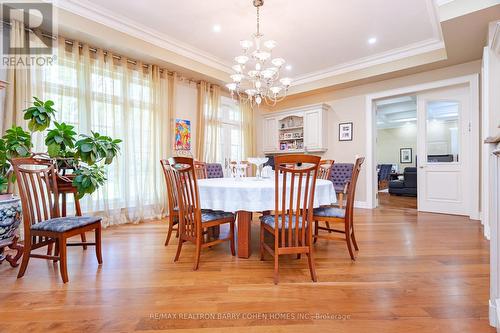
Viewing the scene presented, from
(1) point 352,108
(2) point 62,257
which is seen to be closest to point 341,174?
(1) point 352,108

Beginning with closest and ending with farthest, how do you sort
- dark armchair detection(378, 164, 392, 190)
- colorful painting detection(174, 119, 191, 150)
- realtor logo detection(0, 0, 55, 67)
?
realtor logo detection(0, 0, 55, 67) → colorful painting detection(174, 119, 191, 150) → dark armchair detection(378, 164, 392, 190)

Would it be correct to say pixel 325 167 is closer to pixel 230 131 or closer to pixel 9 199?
pixel 230 131

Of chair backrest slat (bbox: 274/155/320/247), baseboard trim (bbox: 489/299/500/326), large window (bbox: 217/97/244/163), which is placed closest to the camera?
baseboard trim (bbox: 489/299/500/326)

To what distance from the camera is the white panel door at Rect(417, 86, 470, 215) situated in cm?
→ 414

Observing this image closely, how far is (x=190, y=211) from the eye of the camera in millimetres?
2154

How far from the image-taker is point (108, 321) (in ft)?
4.53

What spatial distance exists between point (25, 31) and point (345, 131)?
5.54 meters

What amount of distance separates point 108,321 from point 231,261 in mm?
1089

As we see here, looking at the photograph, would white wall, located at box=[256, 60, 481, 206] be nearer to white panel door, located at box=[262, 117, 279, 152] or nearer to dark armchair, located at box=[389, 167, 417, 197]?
white panel door, located at box=[262, 117, 279, 152]

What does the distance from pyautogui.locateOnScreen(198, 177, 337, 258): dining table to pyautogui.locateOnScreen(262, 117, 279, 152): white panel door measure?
3.91 meters

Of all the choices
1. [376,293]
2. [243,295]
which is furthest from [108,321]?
[376,293]

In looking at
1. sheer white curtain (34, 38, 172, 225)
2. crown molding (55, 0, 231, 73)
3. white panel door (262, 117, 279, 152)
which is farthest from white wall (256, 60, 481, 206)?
sheer white curtain (34, 38, 172, 225)

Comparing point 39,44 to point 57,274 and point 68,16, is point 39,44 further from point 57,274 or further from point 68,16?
point 57,274

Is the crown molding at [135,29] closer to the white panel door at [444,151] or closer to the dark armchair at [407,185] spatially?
the white panel door at [444,151]
